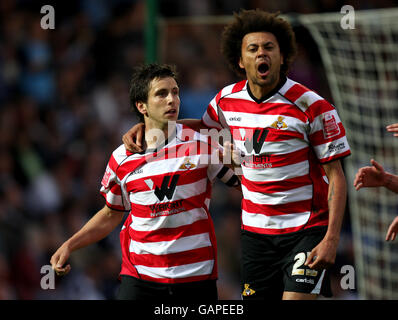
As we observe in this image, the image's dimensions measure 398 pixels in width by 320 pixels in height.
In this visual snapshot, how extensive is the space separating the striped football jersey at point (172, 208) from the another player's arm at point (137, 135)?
5 cm

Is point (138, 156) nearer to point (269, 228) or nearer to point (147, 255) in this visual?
point (147, 255)

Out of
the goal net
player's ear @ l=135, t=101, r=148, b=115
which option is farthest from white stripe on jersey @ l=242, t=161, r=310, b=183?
the goal net

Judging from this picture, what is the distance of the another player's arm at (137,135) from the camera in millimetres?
4195

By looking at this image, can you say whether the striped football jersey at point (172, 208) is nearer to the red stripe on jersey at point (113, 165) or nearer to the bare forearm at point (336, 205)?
the red stripe on jersey at point (113, 165)

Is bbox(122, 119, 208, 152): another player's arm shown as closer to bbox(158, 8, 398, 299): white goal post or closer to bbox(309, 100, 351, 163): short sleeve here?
bbox(309, 100, 351, 163): short sleeve

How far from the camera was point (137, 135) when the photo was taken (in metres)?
4.25

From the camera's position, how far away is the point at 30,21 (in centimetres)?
943

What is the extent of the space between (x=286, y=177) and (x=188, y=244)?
2.26 ft

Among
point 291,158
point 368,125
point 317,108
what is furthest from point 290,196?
point 368,125

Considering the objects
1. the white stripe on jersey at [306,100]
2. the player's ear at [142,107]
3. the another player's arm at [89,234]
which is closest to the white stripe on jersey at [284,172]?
the white stripe on jersey at [306,100]

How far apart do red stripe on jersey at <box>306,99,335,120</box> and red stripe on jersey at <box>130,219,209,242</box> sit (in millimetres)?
881

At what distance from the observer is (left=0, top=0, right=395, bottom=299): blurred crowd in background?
25.7 ft
